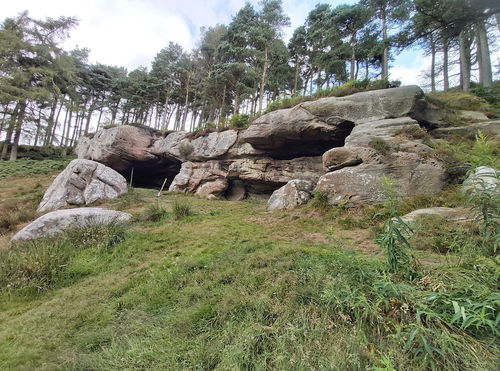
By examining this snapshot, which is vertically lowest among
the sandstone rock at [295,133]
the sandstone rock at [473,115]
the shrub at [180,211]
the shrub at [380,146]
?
the shrub at [180,211]

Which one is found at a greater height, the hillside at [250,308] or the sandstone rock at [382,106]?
the sandstone rock at [382,106]

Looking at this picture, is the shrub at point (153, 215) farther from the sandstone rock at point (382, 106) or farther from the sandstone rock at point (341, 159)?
the sandstone rock at point (382, 106)

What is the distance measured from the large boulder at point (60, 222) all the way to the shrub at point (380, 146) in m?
8.69

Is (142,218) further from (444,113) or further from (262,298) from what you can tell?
(444,113)

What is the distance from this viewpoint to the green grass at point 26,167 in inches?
701

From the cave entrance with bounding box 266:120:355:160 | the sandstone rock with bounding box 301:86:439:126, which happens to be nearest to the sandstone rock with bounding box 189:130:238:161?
the cave entrance with bounding box 266:120:355:160

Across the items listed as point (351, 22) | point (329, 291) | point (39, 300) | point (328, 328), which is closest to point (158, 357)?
point (328, 328)

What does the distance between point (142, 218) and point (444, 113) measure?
1292 cm

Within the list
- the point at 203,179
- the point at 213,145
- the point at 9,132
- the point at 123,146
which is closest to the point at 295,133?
the point at 213,145

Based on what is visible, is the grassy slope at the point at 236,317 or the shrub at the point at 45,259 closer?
the grassy slope at the point at 236,317

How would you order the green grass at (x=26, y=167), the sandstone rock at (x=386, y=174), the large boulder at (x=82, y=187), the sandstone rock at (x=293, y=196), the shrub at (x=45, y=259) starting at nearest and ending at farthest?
the shrub at (x=45, y=259)
the sandstone rock at (x=386, y=174)
the sandstone rock at (x=293, y=196)
the large boulder at (x=82, y=187)
the green grass at (x=26, y=167)

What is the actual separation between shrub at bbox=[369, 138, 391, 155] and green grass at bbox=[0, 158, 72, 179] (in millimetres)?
25366

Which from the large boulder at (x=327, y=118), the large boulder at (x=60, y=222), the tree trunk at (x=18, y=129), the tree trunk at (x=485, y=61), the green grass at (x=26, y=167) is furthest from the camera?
the tree trunk at (x=18, y=129)

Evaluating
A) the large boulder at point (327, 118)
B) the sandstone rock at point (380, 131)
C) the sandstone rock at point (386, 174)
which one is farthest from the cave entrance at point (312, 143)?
the sandstone rock at point (386, 174)
